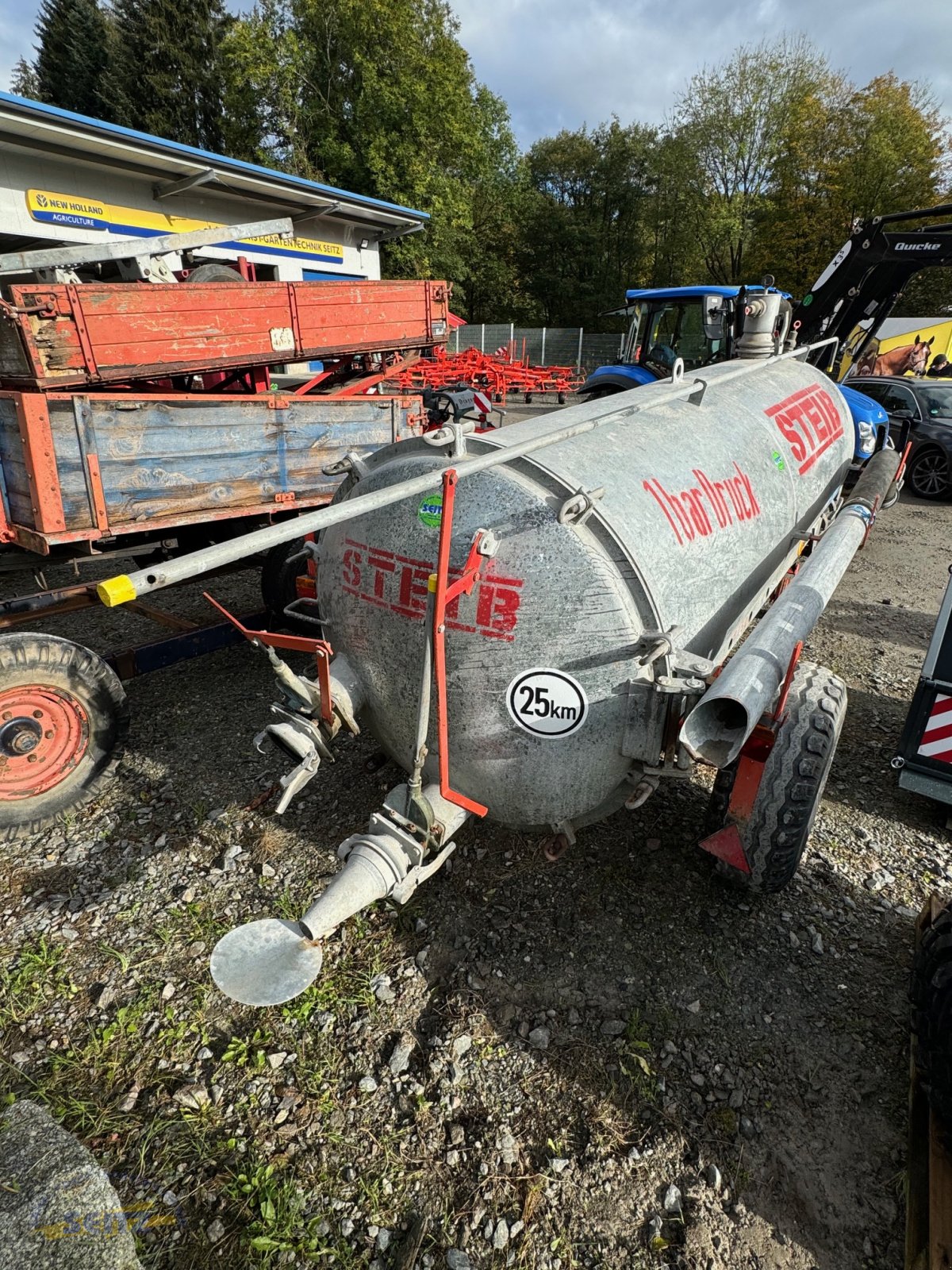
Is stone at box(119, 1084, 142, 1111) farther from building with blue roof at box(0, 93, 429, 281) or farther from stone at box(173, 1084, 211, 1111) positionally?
building with blue roof at box(0, 93, 429, 281)

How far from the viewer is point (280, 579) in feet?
17.0

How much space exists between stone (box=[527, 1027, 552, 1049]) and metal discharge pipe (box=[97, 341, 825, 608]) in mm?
2217

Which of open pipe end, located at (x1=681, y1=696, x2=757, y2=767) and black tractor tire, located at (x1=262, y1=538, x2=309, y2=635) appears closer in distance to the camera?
open pipe end, located at (x1=681, y1=696, x2=757, y2=767)

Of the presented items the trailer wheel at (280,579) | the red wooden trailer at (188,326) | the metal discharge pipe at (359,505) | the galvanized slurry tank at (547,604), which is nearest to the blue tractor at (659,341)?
the red wooden trailer at (188,326)

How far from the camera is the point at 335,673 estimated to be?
3018 mm

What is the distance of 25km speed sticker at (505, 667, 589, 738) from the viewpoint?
102 inches

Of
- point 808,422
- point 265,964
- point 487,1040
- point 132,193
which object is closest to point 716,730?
point 487,1040

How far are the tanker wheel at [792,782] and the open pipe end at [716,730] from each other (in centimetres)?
44

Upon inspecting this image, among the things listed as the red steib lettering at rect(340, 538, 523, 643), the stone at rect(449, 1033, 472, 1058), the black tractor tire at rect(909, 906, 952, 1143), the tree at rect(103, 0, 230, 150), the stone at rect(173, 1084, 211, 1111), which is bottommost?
the stone at rect(173, 1084, 211, 1111)

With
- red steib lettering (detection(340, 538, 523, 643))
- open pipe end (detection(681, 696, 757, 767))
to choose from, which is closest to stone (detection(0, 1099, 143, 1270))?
red steib lettering (detection(340, 538, 523, 643))

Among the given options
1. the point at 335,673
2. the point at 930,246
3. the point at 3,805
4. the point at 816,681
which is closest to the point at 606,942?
the point at 816,681

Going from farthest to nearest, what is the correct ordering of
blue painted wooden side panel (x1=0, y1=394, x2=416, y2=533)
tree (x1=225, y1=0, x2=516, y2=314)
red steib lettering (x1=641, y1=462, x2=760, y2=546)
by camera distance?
tree (x1=225, y1=0, x2=516, y2=314) < blue painted wooden side panel (x1=0, y1=394, x2=416, y2=533) < red steib lettering (x1=641, y1=462, x2=760, y2=546)

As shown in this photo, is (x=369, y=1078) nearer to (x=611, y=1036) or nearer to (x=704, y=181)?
(x=611, y=1036)

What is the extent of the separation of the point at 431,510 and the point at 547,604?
1.98ft
